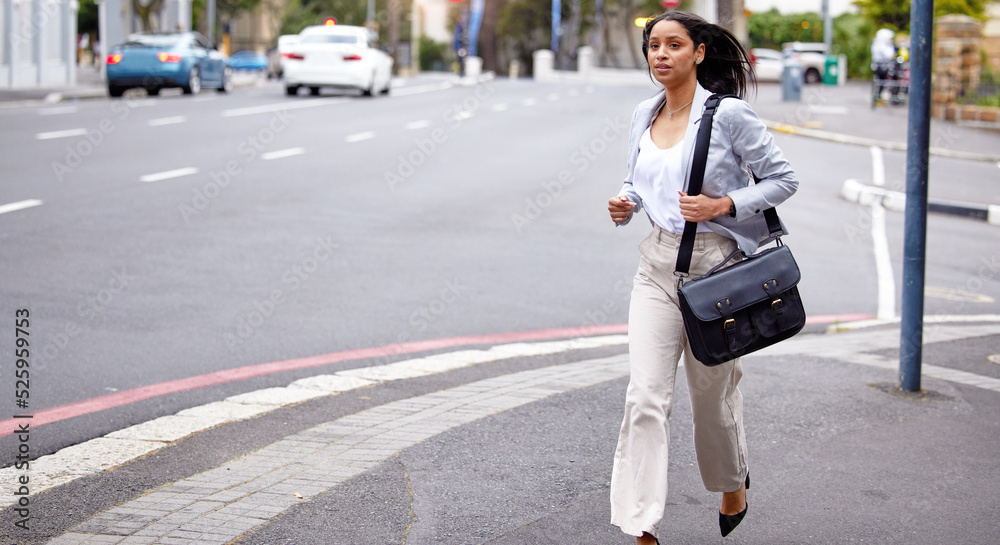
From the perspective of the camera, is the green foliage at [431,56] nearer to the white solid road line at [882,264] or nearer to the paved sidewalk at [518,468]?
the white solid road line at [882,264]

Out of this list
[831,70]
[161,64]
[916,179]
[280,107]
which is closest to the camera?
[916,179]

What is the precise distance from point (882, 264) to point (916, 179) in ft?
16.6

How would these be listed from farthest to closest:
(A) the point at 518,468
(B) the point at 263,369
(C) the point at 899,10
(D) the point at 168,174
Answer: (C) the point at 899,10 < (D) the point at 168,174 < (B) the point at 263,369 < (A) the point at 518,468

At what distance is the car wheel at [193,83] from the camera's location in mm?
27469

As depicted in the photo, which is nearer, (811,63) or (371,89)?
(371,89)

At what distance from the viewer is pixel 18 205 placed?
1040 cm

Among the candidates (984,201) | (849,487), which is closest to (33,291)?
(849,487)

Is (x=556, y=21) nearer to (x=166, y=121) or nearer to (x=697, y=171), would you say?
(x=166, y=121)

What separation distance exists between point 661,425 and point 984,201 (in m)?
12.7

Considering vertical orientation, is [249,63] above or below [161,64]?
above

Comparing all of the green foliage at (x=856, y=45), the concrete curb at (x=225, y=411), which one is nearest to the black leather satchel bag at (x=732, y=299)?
the concrete curb at (x=225, y=411)

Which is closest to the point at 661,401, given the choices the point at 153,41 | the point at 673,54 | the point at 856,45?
the point at 673,54

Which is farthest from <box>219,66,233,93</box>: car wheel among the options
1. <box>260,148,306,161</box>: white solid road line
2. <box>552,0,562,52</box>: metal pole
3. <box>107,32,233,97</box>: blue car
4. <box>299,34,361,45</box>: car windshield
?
<box>552,0,562,52</box>: metal pole

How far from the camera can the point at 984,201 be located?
14508mm
